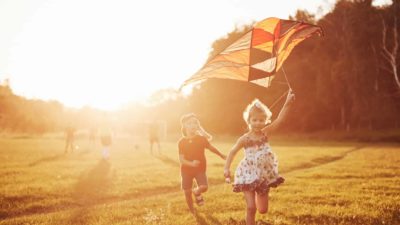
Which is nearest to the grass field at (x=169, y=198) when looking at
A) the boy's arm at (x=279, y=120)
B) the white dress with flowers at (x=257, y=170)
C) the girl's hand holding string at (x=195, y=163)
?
the girl's hand holding string at (x=195, y=163)

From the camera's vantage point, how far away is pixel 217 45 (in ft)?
226

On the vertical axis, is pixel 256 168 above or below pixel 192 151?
below

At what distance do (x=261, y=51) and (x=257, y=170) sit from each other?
2.94 meters

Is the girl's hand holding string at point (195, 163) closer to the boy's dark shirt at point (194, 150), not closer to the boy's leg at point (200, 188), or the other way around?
the boy's dark shirt at point (194, 150)

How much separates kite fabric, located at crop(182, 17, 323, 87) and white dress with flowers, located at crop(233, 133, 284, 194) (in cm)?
197

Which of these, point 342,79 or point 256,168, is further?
point 342,79

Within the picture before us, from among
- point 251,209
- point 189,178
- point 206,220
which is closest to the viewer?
point 251,209

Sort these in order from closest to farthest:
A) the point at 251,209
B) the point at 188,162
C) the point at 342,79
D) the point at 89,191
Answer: the point at 251,209, the point at 188,162, the point at 89,191, the point at 342,79

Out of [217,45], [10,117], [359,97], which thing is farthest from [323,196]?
[10,117]

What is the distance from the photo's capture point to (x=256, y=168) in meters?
6.54

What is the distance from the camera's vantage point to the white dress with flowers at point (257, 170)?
21.3ft

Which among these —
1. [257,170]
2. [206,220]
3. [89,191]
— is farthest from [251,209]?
[89,191]

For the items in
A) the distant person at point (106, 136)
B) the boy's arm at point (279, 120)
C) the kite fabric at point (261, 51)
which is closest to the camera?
the boy's arm at point (279, 120)

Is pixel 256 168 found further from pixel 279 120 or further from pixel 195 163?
pixel 195 163
